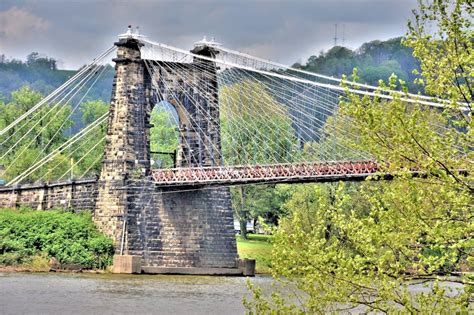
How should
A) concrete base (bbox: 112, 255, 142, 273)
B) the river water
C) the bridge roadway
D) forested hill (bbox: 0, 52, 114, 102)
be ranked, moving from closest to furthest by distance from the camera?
the river water → the bridge roadway → concrete base (bbox: 112, 255, 142, 273) → forested hill (bbox: 0, 52, 114, 102)

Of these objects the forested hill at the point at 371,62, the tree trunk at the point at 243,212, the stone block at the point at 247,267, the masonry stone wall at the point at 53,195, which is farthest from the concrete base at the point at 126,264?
the forested hill at the point at 371,62

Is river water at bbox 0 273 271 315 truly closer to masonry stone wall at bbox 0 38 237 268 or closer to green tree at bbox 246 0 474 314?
masonry stone wall at bbox 0 38 237 268

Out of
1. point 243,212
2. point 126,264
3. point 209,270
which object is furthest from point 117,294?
point 243,212

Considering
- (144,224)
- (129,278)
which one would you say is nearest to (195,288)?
(129,278)

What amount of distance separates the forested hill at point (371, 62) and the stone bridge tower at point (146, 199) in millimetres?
52165

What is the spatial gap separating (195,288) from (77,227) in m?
10.4

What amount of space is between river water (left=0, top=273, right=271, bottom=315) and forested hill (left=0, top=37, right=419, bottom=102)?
3900cm

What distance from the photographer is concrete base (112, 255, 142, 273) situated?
4889 centimetres

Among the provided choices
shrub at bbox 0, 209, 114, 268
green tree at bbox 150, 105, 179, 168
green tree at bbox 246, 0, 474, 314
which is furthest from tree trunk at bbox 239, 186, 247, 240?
green tree at bbox 246, 0, 474, 314

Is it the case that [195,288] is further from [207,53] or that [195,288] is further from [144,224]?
[207,53]

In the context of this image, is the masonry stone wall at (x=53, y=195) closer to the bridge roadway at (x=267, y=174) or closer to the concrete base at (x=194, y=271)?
the bridge roadway at (x=267, y=174)

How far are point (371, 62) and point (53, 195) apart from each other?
77409 millimetres

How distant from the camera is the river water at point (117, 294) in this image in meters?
32.3

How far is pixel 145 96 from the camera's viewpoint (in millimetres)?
52562
